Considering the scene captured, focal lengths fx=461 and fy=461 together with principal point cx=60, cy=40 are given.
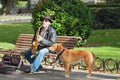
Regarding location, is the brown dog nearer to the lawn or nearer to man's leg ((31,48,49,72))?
→ man's leg ((31,48,49,72))

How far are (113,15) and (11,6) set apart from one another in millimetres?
23173

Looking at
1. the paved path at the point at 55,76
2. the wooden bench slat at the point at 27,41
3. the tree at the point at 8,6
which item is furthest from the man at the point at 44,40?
the tree at the point at 8,6

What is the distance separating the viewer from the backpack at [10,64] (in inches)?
420

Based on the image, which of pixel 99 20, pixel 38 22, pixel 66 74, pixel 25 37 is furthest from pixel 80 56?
pixel 99 20

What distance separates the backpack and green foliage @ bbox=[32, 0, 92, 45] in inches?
211

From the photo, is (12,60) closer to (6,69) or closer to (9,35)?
(6,69)

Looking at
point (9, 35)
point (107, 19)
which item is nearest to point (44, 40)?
point (9, 35)

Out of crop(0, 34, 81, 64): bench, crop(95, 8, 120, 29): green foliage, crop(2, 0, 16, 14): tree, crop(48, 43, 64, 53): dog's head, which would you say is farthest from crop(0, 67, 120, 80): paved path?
crop(2, 0, 16, 14): tree

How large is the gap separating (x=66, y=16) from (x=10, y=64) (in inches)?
236

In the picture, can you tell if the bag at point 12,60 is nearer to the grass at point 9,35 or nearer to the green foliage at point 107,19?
the grass at point 9,35

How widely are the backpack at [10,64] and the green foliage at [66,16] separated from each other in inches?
211

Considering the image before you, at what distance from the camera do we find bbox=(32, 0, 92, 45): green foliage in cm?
1642

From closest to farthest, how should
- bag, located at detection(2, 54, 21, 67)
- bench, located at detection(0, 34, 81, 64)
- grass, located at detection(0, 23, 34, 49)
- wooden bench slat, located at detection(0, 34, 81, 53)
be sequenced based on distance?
bag, located at detection(2, 54, 21, 67) → bench, located at detection(0, 34, 81, 64) → wooden bench slat, located at detection(0, 34, 81, 53) → grass, located at detection(0, 23, 34, 49)

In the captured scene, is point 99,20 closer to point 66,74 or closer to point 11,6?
point 66,74
